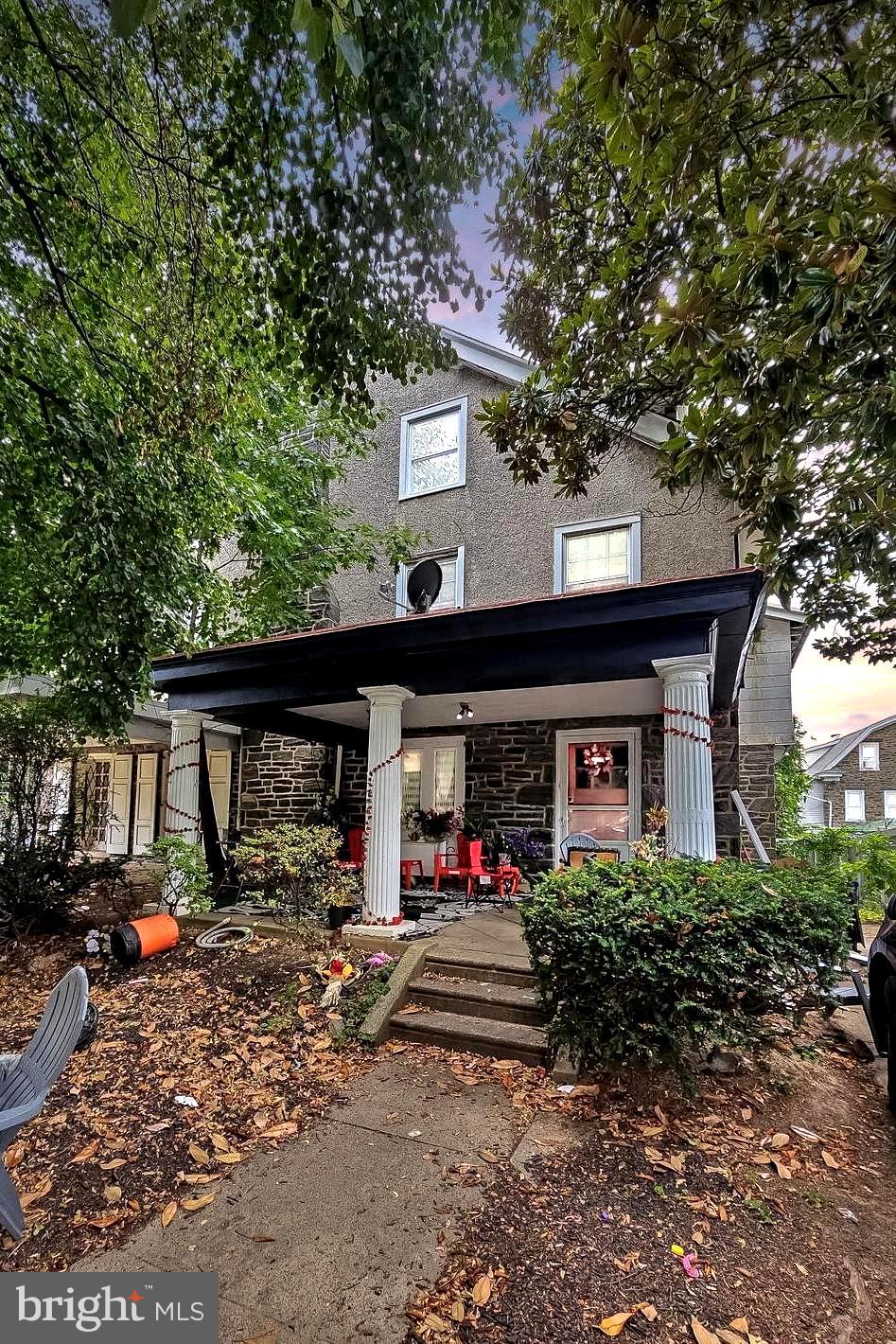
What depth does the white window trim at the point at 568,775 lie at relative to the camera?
322 inches

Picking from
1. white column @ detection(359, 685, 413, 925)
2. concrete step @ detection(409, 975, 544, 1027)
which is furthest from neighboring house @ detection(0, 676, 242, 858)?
concrete step @ detection(409, 975, 544, 1027)

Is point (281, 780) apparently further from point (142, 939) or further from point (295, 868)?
point (295, 868)

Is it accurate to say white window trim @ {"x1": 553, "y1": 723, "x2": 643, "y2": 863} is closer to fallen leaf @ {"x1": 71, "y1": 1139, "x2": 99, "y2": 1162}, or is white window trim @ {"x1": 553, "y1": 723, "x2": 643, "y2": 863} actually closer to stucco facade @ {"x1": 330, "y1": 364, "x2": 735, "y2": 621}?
stucco facade @ {"x1": 330, "y1": 364, "x2": 735, "y2": 621}

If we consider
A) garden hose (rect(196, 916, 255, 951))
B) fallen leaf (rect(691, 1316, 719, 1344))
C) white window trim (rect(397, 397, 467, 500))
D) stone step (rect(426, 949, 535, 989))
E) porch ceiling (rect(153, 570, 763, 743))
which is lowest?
garden hose (rect(196, 916, 255, 951))

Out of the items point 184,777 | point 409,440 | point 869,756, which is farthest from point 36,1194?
point 869,756

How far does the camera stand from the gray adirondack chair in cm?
255

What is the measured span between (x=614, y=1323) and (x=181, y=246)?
6.11 m

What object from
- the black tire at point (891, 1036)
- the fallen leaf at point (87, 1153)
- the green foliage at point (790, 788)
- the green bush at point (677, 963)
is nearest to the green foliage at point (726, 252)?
the green bush at point (677, 963)

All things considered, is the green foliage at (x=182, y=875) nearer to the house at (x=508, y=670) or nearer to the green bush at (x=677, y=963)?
the house at (x=508, y=670)

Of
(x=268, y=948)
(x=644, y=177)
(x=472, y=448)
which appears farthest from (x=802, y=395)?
(x=472, y=448)

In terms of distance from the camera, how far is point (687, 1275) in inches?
92.6

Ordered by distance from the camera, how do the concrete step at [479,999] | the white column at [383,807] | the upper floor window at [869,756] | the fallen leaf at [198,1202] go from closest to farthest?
the fallen leaf at [198,1202]
the concrete step at [479,999]
the white column at [383,807]
the upper floor window at [869,756]

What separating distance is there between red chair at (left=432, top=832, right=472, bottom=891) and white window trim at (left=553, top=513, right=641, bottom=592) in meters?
3.69

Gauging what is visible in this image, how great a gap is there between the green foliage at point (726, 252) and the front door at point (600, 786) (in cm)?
471
